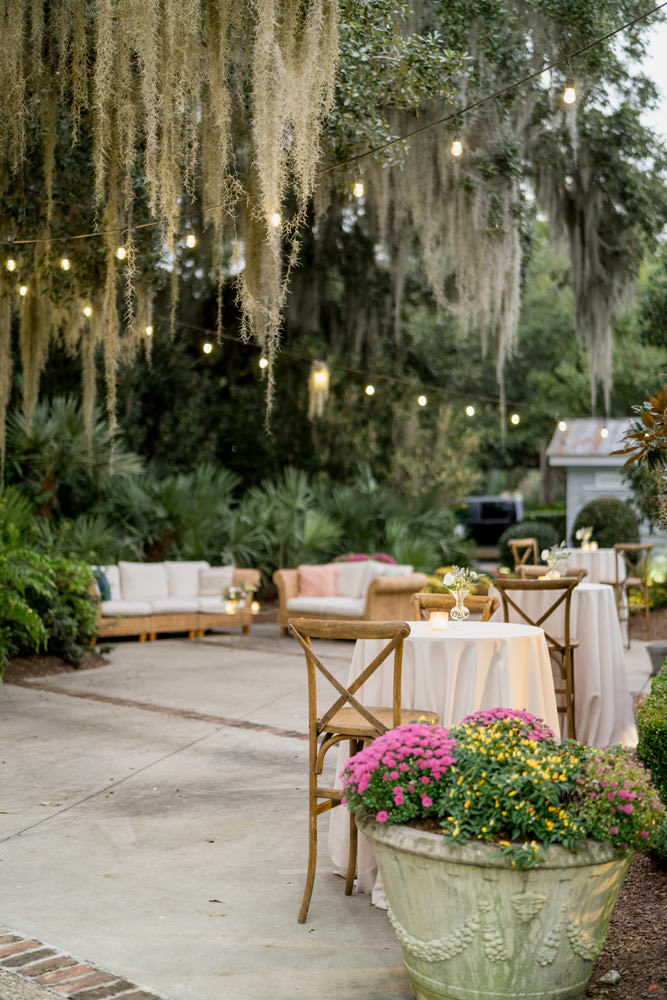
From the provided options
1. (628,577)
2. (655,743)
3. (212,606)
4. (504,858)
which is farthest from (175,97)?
(628,577)

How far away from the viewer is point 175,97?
20.2ft

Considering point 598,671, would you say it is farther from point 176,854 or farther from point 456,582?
point 176,854

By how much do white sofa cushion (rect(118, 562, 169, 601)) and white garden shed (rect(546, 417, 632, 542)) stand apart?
8.09 meters

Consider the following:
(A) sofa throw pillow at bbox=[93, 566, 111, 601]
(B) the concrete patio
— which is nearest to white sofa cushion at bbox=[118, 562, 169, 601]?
(A) sofa throw pillow at bbox=[93, 566, 111, 601]

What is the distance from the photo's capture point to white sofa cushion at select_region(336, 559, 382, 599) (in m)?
12.1

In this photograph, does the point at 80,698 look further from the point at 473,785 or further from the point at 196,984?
the point at 473,785

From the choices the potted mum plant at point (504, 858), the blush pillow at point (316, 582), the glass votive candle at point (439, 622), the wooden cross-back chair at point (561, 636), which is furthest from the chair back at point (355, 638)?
the blush pillow at point (316, 582)

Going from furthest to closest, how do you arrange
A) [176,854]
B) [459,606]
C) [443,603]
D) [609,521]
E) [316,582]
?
[609,521] < [316,582] < [443,603] < [459,606] < [176,854]

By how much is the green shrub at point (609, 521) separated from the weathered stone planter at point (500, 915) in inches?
540

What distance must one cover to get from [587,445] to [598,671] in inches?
479

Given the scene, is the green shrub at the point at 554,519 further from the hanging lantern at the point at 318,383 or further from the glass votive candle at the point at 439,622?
the glass votive candle at the point at 439,622

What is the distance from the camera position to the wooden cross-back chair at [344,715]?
3484mm

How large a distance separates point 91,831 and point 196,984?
1.60 m

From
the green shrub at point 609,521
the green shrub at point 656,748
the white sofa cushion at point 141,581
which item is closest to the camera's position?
the green shrub at point 656,748
